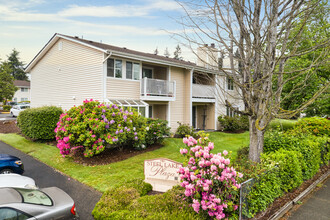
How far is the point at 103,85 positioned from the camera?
12.7 m

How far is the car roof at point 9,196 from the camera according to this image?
3.71m

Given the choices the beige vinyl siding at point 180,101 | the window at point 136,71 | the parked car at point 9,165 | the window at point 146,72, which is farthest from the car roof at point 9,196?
the beige vinyl siding at point 180,101

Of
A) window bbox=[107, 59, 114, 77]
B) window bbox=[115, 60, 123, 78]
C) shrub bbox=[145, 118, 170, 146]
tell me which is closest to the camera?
shrub bbox=[145, 118, 170, 146]

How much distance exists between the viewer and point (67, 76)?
15539mm

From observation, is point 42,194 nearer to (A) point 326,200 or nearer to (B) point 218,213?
(B) point 218,213

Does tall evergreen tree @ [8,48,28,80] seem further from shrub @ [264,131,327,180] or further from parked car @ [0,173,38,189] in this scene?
shrub @ [264,131,327,180]

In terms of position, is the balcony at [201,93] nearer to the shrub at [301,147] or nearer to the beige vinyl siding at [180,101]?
the beige vinyl siding at [180,101]

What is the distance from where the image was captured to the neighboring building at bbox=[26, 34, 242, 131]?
43.2ft

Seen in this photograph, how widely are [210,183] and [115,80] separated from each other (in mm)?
10695

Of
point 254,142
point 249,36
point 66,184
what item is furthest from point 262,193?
point 66,184

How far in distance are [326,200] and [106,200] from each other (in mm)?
6416

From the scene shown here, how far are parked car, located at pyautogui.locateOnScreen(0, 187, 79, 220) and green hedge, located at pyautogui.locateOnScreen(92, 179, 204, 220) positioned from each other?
0.75 m

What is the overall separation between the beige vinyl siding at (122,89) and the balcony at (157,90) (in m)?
0.49

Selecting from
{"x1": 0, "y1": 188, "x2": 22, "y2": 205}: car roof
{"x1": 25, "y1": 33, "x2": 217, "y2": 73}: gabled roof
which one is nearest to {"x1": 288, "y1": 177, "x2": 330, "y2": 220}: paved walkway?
{"x1": 0, "y1": 188, "x2": 22, "y2": 205}: car roof
